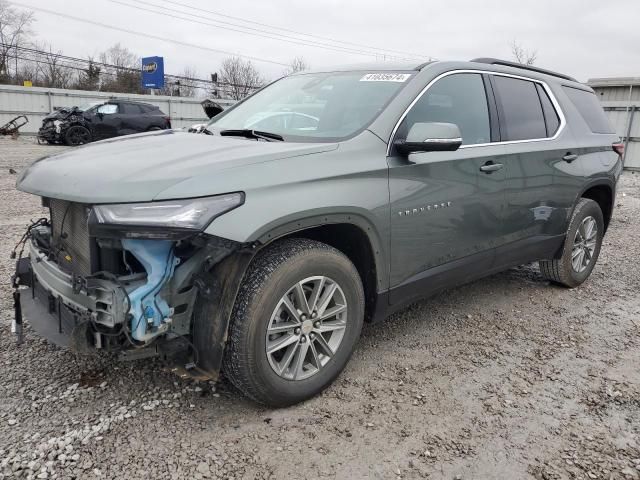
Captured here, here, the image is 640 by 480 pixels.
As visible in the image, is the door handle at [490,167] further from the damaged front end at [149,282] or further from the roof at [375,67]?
the damaged front end at [149,282]

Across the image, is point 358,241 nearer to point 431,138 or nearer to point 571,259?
point 431,138

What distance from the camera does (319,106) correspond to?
347cm

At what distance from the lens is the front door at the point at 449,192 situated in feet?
10.2

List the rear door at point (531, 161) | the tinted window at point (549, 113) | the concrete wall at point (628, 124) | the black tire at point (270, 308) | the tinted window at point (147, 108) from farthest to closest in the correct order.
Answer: the tinted window at point (147, 108), the concrete wall at point (628, 124), the tinted window at point (549, 113), the rear door at point (531, 161), the black tire at point (270, 308)

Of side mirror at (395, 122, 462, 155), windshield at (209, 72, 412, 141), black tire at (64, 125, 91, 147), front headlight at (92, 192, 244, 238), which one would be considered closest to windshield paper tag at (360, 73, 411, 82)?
windshield at (209, 72, 412, 141)

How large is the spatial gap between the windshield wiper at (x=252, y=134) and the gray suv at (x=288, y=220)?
0.05 ft

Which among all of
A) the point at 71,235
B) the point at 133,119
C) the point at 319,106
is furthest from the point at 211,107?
the point at 133,119

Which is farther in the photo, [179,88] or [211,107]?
[179,88]

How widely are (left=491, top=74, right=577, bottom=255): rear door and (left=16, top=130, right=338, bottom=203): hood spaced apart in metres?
1.66

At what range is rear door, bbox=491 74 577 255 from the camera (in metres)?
3.88

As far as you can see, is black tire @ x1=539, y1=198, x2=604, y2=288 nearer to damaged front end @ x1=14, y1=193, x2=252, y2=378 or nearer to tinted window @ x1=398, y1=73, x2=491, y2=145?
tinted window @ x1=398, y1=73, x2=491, y2=145

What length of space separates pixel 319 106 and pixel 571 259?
2.80 m

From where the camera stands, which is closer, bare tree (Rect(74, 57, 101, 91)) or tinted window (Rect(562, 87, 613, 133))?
tinted window (Rect(562, 87, 613, 133))

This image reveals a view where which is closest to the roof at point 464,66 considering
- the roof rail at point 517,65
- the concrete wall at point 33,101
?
the roof rail at point 517,65
